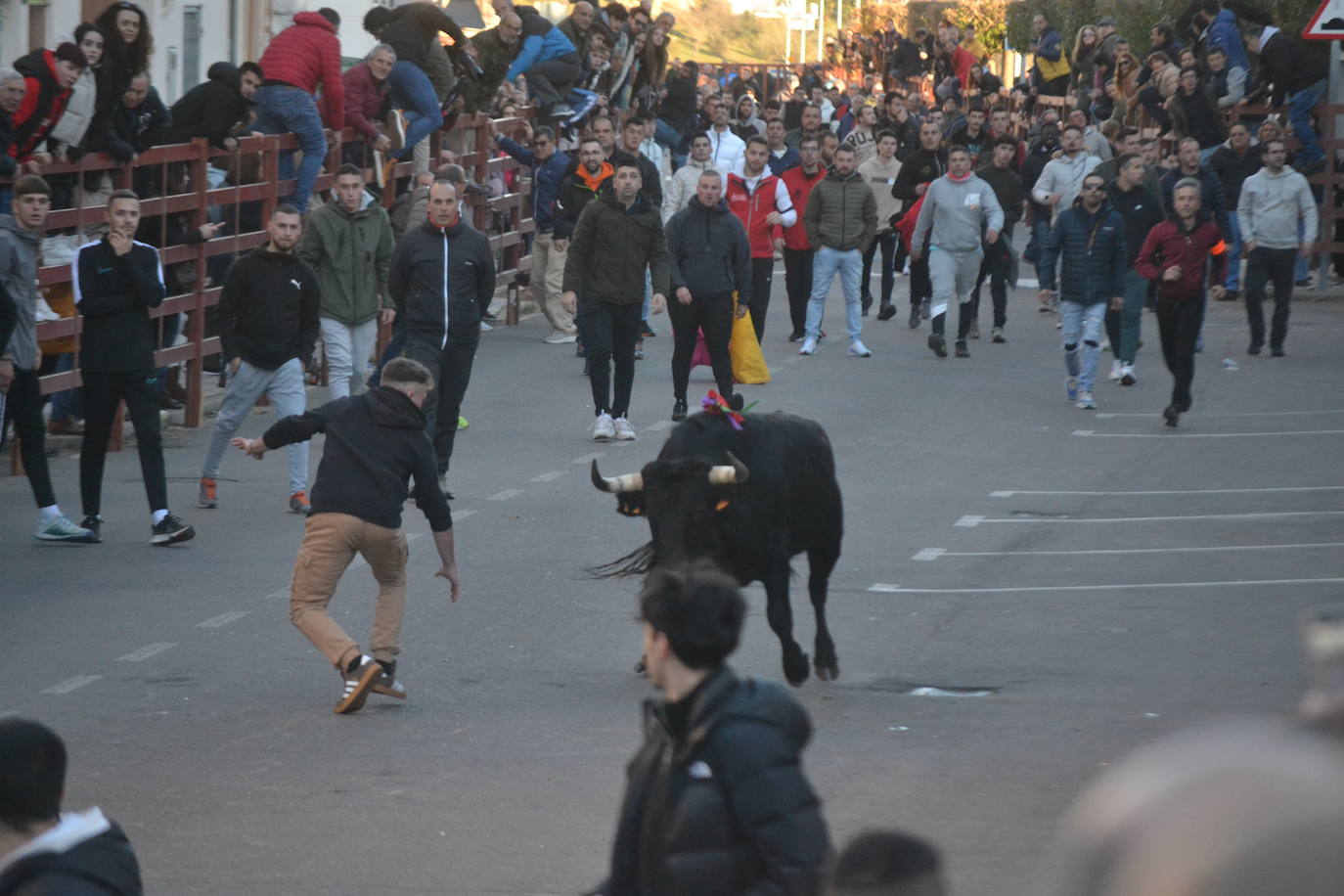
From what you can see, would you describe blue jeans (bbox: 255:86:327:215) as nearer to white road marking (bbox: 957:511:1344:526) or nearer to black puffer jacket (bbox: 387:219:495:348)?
black puffer jacket (bbox: 387:219:495:348)

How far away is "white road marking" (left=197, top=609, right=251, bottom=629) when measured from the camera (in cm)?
1016

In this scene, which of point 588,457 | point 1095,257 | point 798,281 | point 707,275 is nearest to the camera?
point 588,457

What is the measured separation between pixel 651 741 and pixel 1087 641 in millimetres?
6266

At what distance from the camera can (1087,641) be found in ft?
32.6

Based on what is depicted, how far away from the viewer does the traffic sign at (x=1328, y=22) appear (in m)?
21.1

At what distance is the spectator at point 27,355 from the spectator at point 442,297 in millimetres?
2535

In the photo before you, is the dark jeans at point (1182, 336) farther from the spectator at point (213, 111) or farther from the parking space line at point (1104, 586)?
the spectator at point (213, 111)

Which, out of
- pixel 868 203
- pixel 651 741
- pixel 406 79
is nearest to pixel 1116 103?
pixel 868 203

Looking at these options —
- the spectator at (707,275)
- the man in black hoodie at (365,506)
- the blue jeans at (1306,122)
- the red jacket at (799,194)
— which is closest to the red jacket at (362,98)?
the spectator at (707,275)

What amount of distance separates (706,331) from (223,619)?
701 cm

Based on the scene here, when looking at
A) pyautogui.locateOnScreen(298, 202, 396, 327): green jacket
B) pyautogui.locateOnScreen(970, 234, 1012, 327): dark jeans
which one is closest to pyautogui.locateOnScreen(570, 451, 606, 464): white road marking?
pyautogui.locateOnScreen(298, 202, 396, 327): green jacket

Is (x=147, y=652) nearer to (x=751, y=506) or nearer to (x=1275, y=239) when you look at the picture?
(x=751, y=506)

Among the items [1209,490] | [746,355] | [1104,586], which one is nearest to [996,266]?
[746,355]

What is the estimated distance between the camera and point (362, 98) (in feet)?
61.3
